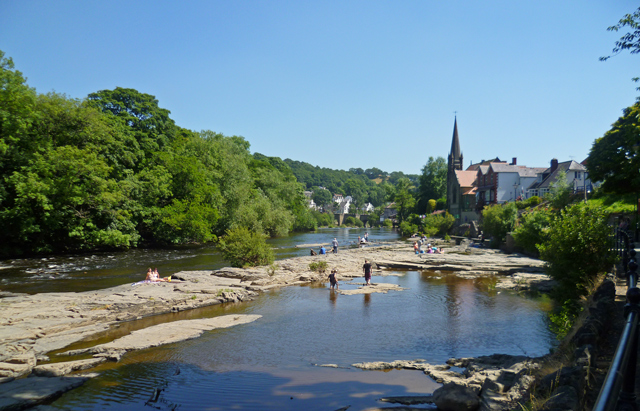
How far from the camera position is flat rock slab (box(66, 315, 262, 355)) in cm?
1159

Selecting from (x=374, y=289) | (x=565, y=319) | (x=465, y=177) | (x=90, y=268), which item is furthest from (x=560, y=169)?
(x=90, y=268)

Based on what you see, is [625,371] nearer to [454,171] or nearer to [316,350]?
[316,350]

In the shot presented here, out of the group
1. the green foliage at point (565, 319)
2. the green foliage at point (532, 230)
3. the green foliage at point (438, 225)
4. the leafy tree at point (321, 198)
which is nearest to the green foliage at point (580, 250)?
the green foliage at point (565, 319)

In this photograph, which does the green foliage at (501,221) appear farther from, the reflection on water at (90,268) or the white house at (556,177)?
the reflection on water at (90,268)

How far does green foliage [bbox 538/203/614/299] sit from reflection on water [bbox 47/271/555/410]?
1977mm

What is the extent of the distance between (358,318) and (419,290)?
23.1 feet

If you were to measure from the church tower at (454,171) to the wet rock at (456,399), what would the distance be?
232 feet

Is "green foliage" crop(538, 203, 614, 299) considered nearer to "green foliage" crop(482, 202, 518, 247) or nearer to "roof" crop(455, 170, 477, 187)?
"green foliage" crop(482, 202, 518, 247)

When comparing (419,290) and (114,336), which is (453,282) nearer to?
(419,290)

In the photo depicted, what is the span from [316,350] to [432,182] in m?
82.6

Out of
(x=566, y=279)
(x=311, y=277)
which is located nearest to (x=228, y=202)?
(x=311, y=277)

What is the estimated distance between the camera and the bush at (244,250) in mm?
25812

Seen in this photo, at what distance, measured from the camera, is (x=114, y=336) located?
13148mm

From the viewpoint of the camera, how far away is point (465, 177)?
75.1 m
